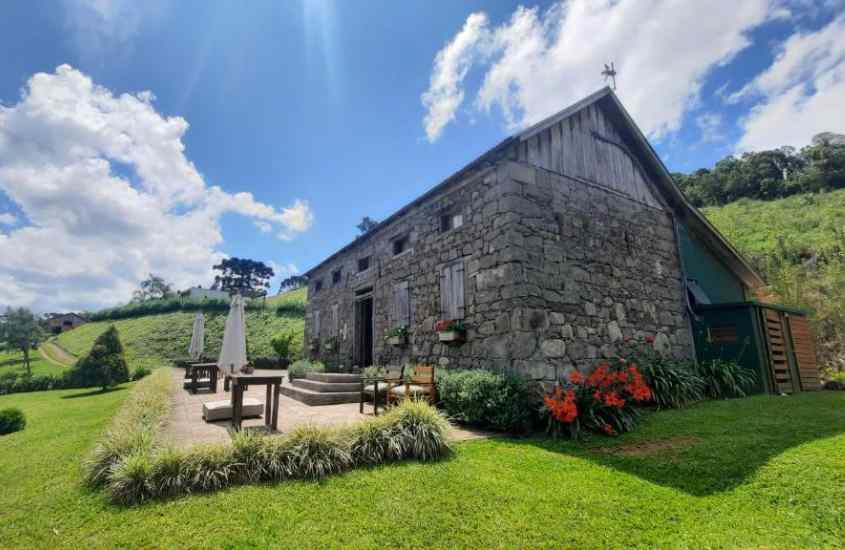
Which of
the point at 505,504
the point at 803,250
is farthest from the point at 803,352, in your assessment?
the point at 505,504

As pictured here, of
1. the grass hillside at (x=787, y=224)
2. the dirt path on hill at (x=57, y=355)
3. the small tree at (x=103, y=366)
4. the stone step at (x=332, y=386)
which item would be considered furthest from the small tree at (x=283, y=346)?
the grass hillside at (x=787, y=224)

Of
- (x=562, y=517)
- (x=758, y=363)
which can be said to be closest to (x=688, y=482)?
(x=562, y=517)

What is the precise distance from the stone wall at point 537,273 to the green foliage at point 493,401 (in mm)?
525

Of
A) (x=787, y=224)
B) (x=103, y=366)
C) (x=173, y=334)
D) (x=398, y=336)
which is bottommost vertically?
(x=103, y=366)

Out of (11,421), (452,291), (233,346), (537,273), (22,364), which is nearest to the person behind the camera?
(537,273)

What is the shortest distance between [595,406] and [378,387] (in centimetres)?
363

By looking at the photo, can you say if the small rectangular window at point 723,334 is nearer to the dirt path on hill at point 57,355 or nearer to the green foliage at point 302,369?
the green foliage at point 302,369

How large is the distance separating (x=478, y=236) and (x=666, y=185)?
6061 millimetres

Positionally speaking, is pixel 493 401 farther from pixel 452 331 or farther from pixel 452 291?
pixel 452 291

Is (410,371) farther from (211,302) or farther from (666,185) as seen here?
(211,302)

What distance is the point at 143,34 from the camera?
7387 millimetres

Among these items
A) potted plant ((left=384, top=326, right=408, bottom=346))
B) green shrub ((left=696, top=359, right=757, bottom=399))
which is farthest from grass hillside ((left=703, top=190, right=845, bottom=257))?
potted plant ((left=384, top=326, right=408, bottom=346))

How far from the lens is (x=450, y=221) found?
27.1ft

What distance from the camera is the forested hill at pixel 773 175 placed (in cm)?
2441
